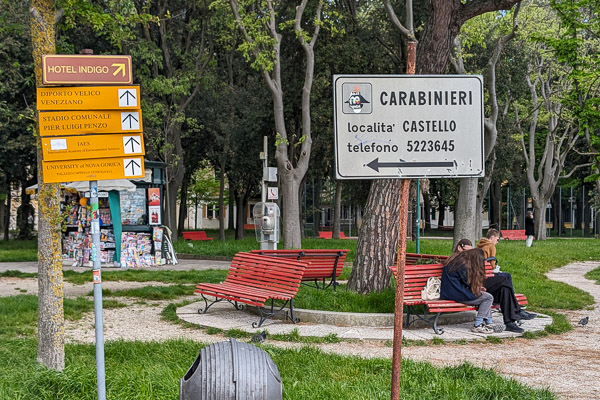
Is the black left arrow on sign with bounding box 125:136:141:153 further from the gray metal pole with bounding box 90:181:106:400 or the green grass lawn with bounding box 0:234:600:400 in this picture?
the green grass lawn with bounding box 0:234:600:400

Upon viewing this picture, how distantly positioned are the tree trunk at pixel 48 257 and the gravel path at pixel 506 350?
6.91ft

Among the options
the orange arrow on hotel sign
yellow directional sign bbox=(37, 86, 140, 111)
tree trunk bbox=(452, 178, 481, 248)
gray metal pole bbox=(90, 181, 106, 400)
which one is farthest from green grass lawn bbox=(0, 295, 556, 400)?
tree trunk bbox=(452, 178, 481, 248)

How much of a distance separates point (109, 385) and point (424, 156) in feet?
10.1

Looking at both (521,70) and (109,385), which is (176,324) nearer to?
(109,385)

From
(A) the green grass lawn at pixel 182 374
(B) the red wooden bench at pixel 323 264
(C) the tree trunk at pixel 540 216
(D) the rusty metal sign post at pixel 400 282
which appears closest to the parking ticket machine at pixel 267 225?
(B) the red wooden bench at pixel 323 264

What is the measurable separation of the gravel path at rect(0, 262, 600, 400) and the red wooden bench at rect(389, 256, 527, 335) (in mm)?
694

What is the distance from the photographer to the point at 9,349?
7562mm

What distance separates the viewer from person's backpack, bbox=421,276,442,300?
955 centimetres

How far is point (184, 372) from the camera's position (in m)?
6.17

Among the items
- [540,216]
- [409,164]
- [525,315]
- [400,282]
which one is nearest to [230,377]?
[400,282]

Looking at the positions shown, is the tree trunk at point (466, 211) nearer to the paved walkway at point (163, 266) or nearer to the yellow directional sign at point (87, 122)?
the paved walkway at point (163, 266)

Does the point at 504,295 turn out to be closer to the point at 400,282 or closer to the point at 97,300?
the point at 400,282

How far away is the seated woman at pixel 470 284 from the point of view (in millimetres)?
→ 9461

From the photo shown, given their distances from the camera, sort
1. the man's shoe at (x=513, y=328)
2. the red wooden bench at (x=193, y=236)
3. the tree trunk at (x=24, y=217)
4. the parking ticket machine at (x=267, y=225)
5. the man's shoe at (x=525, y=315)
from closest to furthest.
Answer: the man's shoe at (x=513, y=328)
the man's shoe at (x=525, y=315)
the parking ticket machine at (x=267, y=225)
the red wooden bench at (x=193, y=236)
the tree trunk at (x=24, y=217)
